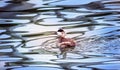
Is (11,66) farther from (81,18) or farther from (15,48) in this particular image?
(81,18)

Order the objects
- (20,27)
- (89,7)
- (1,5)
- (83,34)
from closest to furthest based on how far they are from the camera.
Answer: (83,34) → (20,27) → (89,7) → (1,5)

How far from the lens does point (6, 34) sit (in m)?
12.7

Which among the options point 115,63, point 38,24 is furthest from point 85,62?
point 38,24

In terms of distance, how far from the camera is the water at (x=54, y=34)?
1007 cm

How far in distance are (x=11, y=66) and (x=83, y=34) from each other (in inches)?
A: 116

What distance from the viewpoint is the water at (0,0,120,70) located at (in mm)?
10070

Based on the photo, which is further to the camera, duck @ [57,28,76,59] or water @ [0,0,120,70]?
duck @ [57,28,76,59]

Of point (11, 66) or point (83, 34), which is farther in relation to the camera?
point (83, 34)

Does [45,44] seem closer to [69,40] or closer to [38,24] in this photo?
[69,40]

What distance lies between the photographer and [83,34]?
1238 cm

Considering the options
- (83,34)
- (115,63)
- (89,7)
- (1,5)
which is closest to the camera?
(115,63)

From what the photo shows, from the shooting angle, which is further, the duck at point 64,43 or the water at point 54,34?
the duck at point 64,43

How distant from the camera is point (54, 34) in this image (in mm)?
12625

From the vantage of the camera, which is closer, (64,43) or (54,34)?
(64,43)
